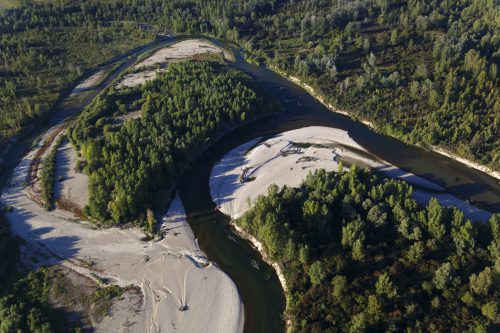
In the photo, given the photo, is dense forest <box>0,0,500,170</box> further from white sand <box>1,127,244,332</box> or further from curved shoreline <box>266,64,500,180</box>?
white sand <box>1,127,244,332</box>

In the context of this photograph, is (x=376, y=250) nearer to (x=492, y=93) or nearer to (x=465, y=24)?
(x=492, y=93)

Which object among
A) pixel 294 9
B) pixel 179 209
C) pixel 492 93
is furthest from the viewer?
pixel 294 9

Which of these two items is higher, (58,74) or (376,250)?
(58,74)

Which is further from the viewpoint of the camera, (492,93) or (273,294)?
(492,93)

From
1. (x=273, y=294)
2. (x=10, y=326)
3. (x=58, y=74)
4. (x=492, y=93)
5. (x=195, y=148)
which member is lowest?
(x=273, y=294)

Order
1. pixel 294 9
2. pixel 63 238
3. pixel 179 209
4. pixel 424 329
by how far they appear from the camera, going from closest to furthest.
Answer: pixel 424 329, pixel 63 238, pixel 179 209, pixel 294 9

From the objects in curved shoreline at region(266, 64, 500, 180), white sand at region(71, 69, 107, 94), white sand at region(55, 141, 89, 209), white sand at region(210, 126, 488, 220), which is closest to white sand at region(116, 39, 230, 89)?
white sand at region(71, 69, 107, 94)

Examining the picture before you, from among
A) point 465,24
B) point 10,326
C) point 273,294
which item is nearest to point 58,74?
point 10,326
